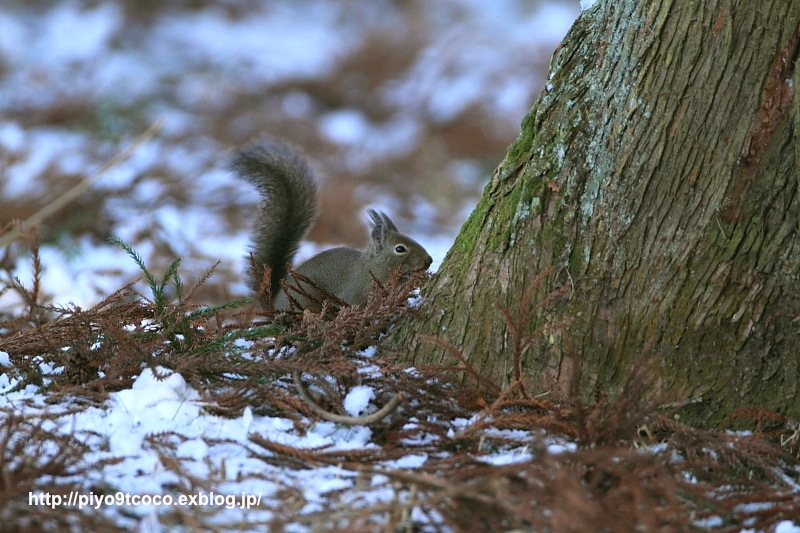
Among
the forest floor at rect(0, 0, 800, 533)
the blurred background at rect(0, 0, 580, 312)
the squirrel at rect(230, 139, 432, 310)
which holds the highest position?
the blurred background at rect(0, 0, 580, 312)

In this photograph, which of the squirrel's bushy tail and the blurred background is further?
the blurred background

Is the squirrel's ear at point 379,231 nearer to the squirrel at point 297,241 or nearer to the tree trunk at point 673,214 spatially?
the squirrel at point 297,241

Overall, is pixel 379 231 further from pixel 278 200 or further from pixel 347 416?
pixel 347 416

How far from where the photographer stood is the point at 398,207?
771 centimetres

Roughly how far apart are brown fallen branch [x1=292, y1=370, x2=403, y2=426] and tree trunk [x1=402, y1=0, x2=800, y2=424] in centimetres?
36

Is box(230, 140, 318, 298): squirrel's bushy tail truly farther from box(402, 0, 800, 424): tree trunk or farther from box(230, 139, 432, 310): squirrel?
box(402, 0, 800, 424): tree trunk

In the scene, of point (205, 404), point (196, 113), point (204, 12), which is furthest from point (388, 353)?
point (204, 12)

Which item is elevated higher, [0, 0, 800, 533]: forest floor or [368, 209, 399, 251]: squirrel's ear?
[368, 209, 399, 251]: squirrel's ear

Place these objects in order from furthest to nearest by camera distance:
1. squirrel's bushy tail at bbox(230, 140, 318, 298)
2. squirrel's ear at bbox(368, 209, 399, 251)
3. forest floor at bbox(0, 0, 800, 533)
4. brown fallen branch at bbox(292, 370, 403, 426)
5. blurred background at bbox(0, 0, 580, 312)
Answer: blurred background at bbox(0, 0, 580, 312)
squirrel's ear at bbox(368, 209, 399, 251)
squirrel's bushy tail at bbox(230, 140, 318, 298)
brown fallen branch at bbox(292, 370, 403, 426)
forest floor at bbox(0, 0, 800, 533)

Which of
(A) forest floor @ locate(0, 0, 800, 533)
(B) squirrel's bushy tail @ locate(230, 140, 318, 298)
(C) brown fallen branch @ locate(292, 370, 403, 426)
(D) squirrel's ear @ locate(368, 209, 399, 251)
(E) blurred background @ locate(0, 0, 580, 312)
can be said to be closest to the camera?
(A) forest floor @ locate(0, 0, 800, 533)

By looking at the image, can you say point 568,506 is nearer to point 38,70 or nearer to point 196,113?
point 196,113

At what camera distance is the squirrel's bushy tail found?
3.27 meters

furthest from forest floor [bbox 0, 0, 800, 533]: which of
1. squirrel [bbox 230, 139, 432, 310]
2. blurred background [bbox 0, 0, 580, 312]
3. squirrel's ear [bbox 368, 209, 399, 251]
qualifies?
blurred background [bbox 0, 0, 580, 312]

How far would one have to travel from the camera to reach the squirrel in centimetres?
328
